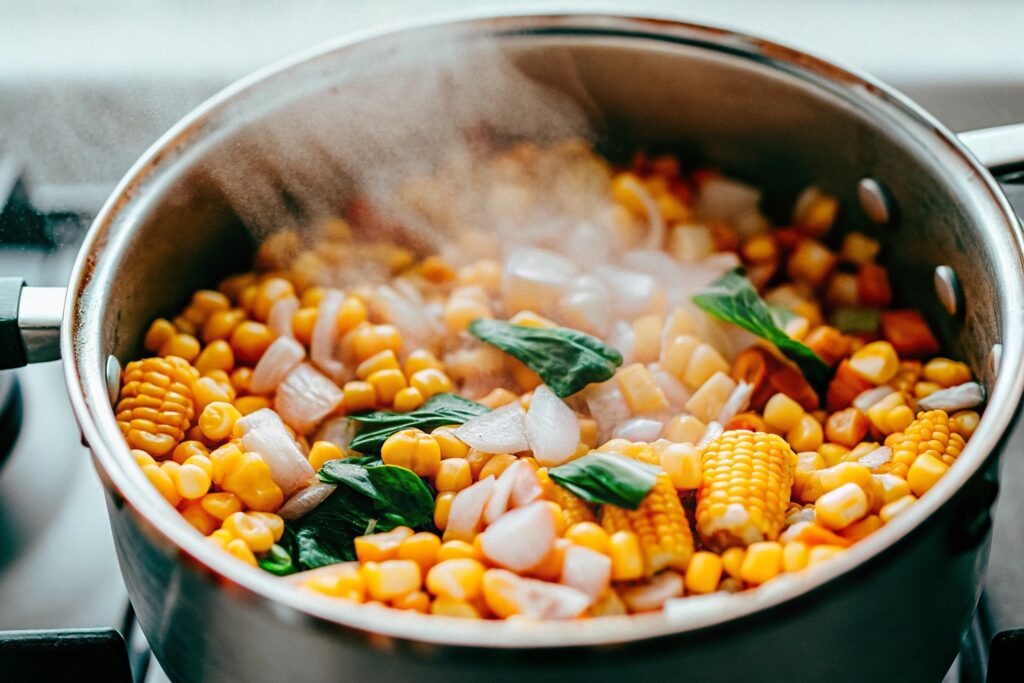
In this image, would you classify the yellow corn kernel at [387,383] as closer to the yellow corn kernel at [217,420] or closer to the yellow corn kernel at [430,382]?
the yellow corn kernel at [430,382]

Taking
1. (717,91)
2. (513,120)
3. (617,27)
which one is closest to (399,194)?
(513,120)

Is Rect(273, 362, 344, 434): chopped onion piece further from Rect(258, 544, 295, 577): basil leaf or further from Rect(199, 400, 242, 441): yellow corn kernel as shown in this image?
Rect(258, 544, 295, 577): basil leaf

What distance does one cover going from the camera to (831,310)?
172cm

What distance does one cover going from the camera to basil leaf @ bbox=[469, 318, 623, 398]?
1431mm

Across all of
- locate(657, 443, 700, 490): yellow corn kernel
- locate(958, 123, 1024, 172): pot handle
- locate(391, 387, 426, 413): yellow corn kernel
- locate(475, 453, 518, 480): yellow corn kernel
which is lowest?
locate(391, 387, 426, 413): yellow corn kernel

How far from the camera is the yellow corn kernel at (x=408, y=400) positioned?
1478 mm

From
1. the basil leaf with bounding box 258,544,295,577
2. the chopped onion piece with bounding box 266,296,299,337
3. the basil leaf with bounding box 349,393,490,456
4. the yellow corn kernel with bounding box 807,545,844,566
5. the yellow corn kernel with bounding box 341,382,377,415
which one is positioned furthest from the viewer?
the chopped onion piece with bounding box 266,296,299,337

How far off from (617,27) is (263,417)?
87 cm

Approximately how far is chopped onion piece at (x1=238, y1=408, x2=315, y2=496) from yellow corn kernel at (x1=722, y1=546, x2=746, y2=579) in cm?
57

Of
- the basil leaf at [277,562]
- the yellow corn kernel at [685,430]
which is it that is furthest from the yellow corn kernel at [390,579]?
the yellow corn kernel at [685,430]

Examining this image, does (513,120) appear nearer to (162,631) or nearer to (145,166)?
(145,166)

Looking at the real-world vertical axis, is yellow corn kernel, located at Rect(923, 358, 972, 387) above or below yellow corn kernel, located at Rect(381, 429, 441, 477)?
above

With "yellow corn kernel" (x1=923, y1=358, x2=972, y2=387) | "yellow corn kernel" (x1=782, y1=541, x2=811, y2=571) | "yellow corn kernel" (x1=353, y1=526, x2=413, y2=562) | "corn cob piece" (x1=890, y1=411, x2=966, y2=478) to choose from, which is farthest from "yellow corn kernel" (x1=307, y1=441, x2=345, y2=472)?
"yellow corn kernel" (x1=923, y1=358, x2=972, y2=387)

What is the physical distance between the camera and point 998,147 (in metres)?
1.39
